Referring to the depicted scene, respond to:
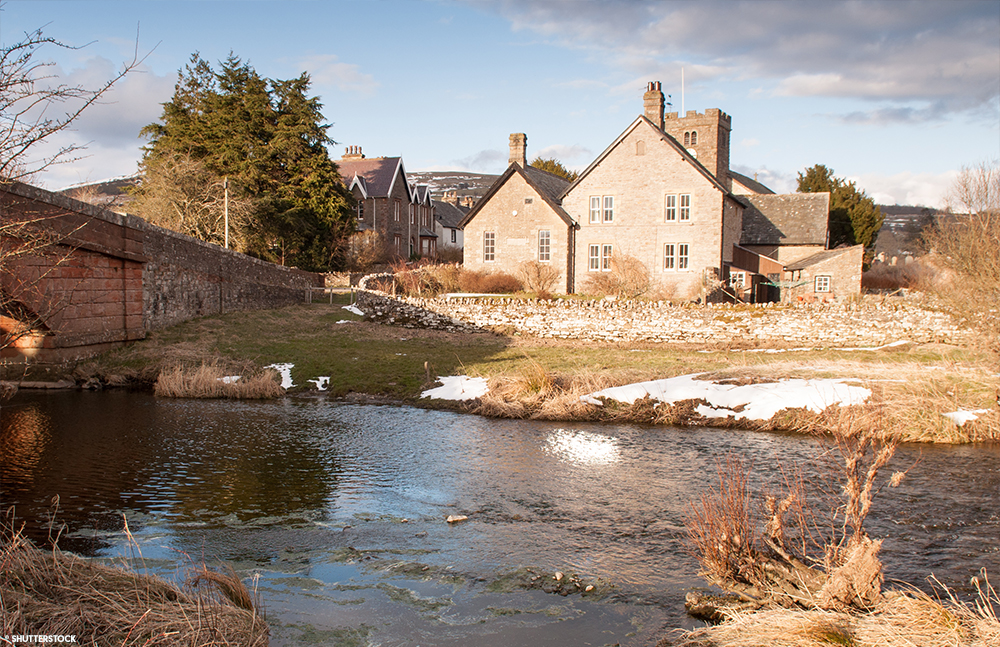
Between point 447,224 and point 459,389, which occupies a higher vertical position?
point 447,224

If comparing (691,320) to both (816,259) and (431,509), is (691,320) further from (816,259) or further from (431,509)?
(816,259)

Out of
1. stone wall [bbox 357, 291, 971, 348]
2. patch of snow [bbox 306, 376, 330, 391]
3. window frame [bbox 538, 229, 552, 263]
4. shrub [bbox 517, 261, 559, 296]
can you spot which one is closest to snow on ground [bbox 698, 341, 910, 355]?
stone wall [bbox 357, 291, 971, 348]

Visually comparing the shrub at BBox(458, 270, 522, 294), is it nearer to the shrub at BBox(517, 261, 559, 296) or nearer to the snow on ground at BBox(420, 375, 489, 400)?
the shrub at BBox(517, 261, 559, 296)

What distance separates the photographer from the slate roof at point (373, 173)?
5431cm

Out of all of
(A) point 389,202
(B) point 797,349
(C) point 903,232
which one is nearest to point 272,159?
(A) point 389,202

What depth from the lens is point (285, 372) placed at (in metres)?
17.9

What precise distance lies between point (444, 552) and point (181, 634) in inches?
125

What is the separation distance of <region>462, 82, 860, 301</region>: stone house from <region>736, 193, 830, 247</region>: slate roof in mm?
898

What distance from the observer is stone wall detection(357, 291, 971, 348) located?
21.9m

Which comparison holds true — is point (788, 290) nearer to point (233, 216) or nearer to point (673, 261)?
point (673, 261)

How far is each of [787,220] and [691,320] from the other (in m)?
24.8

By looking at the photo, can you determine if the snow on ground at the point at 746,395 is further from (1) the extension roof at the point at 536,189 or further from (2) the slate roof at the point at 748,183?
(2) the slate roof at the point at 748,183

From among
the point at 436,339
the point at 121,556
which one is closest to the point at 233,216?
the point at 436,339

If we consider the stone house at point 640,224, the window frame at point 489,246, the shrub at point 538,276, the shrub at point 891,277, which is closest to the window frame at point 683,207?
the stone house at point 640,224
